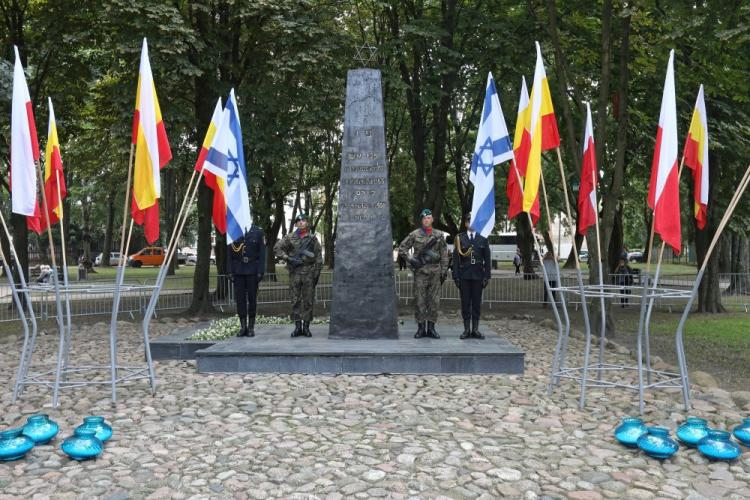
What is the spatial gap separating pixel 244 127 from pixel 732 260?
73.2ft

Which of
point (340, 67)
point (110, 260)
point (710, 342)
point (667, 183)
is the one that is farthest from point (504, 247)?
point (667, 183)

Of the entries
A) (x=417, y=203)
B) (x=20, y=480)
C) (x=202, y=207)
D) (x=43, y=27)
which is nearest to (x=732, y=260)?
(x=417, y=203)

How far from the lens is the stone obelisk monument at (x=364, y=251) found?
973 cm

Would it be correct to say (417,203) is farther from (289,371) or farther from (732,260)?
(732,260)

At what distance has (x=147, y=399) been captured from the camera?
22.7 feet

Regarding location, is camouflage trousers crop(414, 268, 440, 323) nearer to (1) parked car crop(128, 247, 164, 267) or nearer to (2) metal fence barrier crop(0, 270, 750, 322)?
(2) metal fence barrier crop(0, 270, 750, 322)

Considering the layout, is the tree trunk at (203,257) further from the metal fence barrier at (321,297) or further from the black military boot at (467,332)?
the black military boot at (467,332)

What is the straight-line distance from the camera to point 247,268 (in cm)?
1006

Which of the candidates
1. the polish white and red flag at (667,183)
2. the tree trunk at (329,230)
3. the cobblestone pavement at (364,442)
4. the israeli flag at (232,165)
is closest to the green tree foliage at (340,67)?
the polish white and red flag at (667,183)

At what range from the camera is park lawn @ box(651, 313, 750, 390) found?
30.4ft

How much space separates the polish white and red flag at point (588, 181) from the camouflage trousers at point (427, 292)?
250 centimetres

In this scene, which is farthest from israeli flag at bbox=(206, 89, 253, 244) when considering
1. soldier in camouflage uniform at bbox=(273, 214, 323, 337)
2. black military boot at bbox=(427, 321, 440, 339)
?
black military boot at bbox=(427, 321, 440, 339)

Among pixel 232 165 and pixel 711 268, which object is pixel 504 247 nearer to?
pixel 711 268

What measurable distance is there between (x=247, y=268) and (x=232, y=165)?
6.31ft
